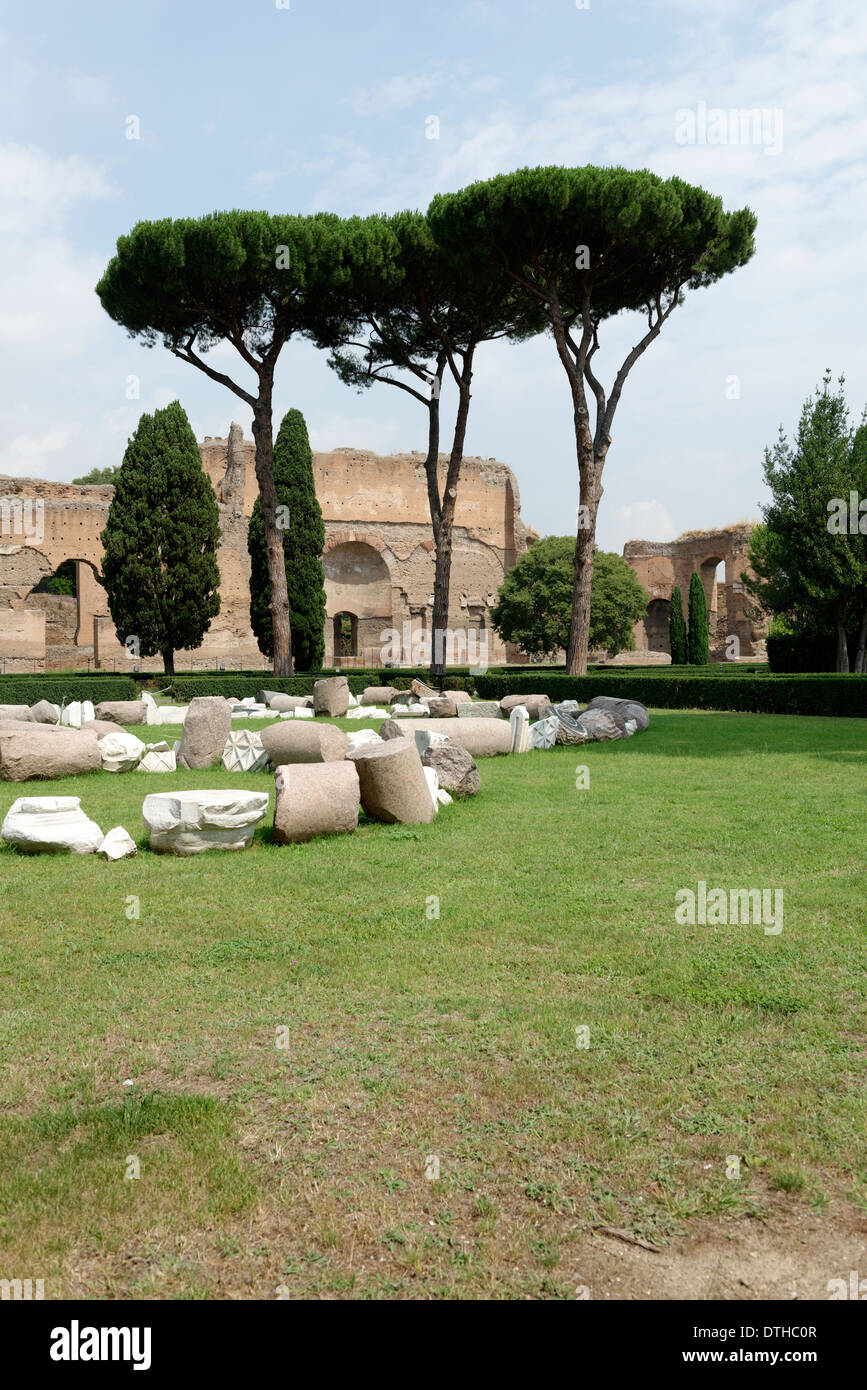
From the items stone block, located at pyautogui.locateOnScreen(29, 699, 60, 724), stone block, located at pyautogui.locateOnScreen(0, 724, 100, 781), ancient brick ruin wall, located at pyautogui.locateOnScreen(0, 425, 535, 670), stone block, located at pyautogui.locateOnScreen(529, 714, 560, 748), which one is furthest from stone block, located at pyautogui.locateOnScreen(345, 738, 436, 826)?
ancient brick ruin wall, located at pyautogui.locateOnScreen(0, 425, 535, 670)

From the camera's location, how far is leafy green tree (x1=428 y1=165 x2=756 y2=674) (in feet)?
57.9

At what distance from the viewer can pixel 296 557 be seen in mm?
27953

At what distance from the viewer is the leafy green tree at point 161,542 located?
2530cm

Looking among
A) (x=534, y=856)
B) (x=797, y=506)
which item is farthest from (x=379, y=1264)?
(x=797, y=506)

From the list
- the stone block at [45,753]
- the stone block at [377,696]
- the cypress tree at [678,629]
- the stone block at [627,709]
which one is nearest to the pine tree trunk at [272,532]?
the stone block at [377,696]

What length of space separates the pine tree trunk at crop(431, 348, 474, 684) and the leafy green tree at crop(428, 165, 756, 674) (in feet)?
12.4

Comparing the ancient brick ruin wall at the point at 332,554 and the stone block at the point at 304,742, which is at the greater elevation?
the ancient brick ruin wall at the point at 332,554

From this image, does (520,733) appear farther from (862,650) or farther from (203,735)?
(862,650)

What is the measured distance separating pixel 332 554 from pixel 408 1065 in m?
38.4

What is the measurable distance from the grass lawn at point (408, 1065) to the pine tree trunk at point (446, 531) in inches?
657

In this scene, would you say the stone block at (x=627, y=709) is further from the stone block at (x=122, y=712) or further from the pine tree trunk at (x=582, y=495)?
the stone block at (x=122, y=712)

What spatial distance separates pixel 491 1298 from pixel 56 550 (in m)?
34.4

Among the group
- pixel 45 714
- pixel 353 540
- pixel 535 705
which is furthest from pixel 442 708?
pixel 353 540

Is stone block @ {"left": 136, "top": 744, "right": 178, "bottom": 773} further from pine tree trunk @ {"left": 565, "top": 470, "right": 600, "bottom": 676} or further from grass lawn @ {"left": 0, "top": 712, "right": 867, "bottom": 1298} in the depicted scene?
pine tree trunk @ {"left": 565, "top": 470, "right": 600, "bottom": 676}
